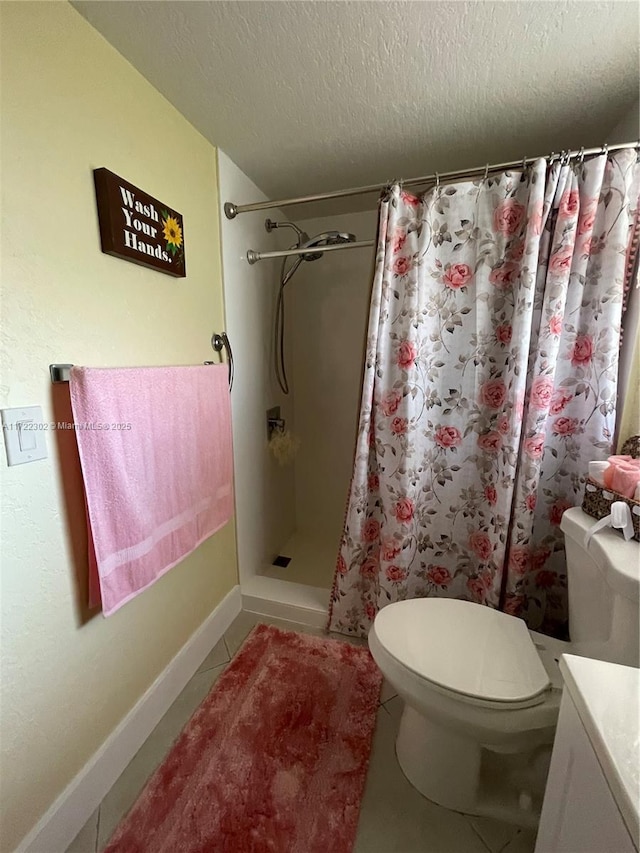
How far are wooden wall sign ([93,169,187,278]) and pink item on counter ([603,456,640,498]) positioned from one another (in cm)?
151

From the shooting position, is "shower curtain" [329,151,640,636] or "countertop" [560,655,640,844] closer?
"countertop" [560,655,640,844]

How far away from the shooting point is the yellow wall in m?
0.79

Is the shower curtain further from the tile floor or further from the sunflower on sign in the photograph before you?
the sunflower on sign

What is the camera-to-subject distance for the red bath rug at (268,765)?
95cm

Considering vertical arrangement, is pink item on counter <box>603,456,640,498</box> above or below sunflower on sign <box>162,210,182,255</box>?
below

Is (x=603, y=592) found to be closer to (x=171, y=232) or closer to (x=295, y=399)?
(x=171, y=232)

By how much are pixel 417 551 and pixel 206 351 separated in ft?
4.01

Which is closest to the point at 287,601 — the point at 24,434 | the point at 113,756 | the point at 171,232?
the point at 113,756

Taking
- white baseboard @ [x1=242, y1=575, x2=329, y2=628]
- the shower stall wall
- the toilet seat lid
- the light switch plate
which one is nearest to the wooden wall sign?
the shower stall wall

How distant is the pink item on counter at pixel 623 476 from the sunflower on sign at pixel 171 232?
1537 mm

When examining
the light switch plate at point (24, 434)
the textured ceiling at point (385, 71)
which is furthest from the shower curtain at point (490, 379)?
the light switch plate at point (24, 434)

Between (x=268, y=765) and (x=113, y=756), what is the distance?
469 mm

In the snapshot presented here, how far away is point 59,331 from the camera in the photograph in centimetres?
89

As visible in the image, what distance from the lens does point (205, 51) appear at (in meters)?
0.99
